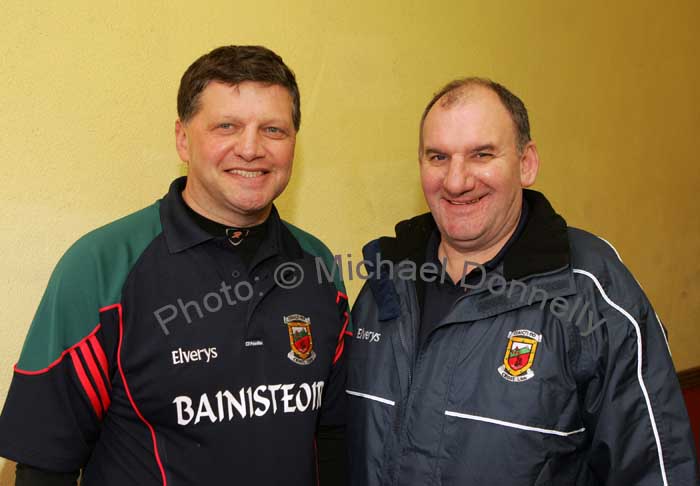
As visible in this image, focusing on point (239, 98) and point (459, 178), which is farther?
point (459, 178)

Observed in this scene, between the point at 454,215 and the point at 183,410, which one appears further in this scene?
the point at 454,215

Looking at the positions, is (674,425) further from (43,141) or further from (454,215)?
(43,141)

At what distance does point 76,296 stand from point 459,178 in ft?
2.76

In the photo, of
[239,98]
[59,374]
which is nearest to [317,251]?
[239,98]

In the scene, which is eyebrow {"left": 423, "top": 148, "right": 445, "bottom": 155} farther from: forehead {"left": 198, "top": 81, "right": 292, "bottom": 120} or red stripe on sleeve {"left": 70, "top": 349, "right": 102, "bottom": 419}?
red stripe on sleeve {"left": 70, "top": 349, "right": 102, "bottom": 419}

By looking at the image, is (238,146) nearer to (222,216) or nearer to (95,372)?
(222,216)

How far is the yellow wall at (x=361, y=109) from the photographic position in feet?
5.20

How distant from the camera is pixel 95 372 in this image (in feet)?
4.23

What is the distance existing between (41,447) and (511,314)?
3.22 ft

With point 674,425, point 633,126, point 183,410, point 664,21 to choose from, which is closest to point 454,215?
point 674,425

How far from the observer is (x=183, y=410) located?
1.33 meters

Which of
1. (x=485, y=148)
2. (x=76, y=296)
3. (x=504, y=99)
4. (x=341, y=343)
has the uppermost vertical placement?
(x=504, y=99)

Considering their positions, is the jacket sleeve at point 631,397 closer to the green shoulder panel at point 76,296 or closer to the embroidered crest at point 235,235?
the embroidered crest at point 235,235

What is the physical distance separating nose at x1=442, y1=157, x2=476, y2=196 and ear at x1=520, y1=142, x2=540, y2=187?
15 centimetres
